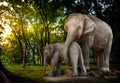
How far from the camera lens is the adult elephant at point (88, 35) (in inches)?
373

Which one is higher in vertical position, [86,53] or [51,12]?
[51,12]

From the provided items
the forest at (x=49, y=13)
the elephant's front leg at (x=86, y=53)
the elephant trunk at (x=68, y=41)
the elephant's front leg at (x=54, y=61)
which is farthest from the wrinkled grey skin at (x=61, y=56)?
the forest at (x=49, y=13)

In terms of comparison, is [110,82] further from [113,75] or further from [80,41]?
[80,41]

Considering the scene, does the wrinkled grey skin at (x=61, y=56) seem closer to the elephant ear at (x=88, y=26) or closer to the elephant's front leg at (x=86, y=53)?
the elephant's front leg at (x=86, y=53)

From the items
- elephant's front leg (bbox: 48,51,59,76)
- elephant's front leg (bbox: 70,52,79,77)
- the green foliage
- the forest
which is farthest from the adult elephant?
the green foliage

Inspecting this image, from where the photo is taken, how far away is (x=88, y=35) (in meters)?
10.1

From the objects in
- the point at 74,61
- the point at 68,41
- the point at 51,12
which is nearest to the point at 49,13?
the point at 51,12

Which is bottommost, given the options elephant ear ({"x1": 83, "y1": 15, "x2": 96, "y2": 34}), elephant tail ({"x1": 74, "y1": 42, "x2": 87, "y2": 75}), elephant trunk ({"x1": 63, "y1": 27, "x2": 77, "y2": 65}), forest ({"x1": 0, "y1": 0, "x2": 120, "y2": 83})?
elephant tail ({"x1": 74, "y1": 42, "x2": 87, "y2": 75})

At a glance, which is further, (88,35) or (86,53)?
(88,35)

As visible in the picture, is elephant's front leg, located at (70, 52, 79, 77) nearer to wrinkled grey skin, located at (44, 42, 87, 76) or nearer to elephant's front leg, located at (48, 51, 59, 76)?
wrinkled grey skin, located at (44, 42, 87, 76)

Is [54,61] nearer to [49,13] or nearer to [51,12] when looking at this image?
[51,12]

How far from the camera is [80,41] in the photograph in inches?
402

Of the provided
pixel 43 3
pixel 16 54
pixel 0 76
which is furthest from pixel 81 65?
pixel 16 54

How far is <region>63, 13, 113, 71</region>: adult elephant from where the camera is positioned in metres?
9.48
